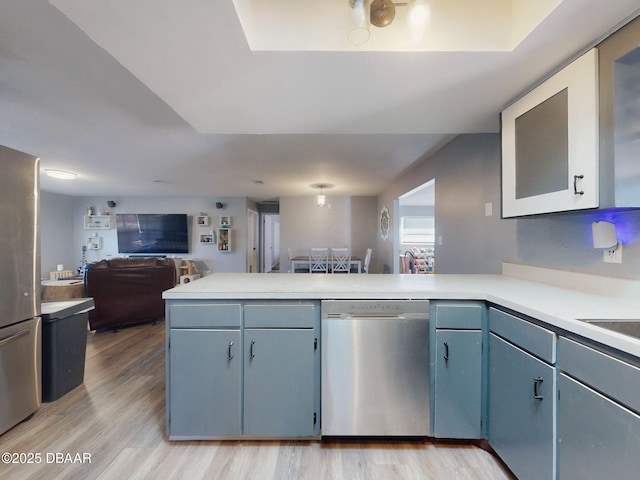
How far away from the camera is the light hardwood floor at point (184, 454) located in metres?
1.42

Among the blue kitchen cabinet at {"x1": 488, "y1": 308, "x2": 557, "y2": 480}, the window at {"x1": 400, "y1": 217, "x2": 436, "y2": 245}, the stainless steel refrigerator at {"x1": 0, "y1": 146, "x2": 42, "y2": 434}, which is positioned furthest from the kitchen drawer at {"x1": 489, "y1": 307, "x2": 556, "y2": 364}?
the window at {"x1": 400, "y1": 217, "x2": 436, "y2": 245}

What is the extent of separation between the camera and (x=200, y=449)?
5.19ft

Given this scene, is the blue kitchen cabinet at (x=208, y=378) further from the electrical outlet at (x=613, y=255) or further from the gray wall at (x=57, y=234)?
the gray wall at (x=57, y=234)

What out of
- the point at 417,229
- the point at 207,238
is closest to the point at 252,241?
the point at 207,238

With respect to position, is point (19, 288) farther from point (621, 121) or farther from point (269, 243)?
point (269, 243)

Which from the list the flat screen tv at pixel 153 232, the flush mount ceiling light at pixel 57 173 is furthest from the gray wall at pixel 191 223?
the flush mount ceiling light at pixel 57 173

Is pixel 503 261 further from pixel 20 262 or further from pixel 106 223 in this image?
pixel 106 223

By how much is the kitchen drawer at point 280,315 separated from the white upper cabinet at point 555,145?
52.8 inches

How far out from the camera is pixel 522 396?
1243mm

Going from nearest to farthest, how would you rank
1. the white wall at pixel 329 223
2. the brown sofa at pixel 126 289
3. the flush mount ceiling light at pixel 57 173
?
the brown sofa at pixel 126 289, the flush mount ceiling light at pixel 57 173, the white wall at pixel 329 223

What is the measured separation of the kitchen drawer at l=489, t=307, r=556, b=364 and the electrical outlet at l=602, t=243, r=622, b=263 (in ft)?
1.92

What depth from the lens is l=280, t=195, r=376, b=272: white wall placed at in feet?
24.1

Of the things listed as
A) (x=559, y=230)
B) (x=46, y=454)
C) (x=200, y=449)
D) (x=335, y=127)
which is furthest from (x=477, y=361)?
(x=46, y=454)

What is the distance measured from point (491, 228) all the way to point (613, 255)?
96 cm
